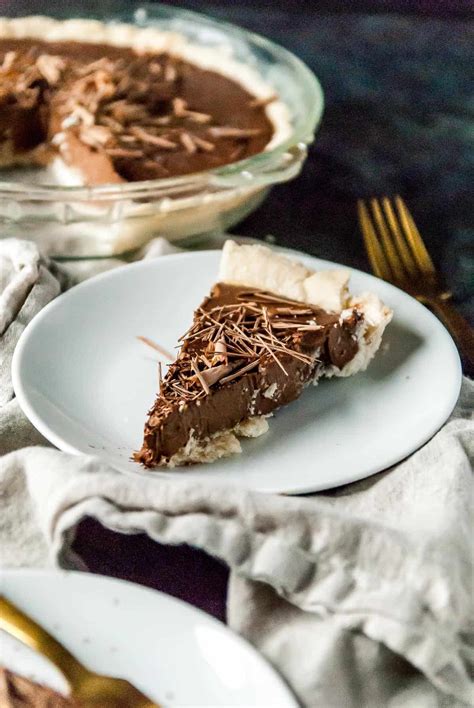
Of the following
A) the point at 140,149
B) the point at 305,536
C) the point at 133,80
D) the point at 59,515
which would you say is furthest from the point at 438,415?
the point at 133,80

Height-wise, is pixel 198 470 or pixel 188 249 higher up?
pixel 198 470

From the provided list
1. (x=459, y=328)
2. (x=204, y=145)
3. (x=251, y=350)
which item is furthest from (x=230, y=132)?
(x=251, y=350)

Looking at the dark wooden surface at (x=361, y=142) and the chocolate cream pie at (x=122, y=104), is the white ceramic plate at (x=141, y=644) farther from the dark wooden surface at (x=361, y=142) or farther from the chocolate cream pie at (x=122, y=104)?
the chocolate cream pie at (x=122, y=104)

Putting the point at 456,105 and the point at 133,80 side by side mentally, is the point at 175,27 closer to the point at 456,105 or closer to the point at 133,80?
the point at 133,80

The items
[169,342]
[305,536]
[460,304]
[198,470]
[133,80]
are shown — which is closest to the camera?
[305,536]

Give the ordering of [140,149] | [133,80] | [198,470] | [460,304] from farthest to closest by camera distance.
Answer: [133,80], [140,149], [460,304], [198,470]

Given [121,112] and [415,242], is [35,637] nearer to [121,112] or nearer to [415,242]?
[415,242]

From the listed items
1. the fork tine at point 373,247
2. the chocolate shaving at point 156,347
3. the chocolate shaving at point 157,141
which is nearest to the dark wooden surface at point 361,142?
the fork tine at point 373,247
